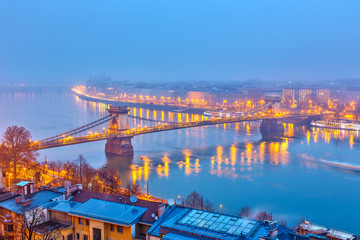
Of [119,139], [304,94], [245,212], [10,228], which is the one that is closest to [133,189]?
[245,212]

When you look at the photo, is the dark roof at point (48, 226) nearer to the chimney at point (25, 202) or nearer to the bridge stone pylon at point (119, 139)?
the chimney at point (25, 202)

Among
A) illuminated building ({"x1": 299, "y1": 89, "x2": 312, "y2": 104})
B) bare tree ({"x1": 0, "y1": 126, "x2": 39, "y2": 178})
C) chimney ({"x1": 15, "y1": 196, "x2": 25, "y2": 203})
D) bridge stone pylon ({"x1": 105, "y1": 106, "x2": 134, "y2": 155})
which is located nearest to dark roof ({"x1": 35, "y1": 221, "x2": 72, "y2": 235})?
chimney ({"x1": 15, "y1": 196, "x2": 25, "y2": 203})

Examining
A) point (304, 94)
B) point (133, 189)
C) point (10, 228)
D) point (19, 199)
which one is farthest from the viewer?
point (304, 94)

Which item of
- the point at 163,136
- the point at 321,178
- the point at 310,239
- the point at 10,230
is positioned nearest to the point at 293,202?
the point at 321,178

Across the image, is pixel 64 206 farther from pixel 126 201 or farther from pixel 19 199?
pixel 126 201

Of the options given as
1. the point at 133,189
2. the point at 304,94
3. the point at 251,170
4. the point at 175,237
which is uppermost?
the point at 304,94

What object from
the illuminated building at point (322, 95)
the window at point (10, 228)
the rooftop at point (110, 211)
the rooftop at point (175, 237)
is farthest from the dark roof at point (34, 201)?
the illuminated building at point (322, 95)

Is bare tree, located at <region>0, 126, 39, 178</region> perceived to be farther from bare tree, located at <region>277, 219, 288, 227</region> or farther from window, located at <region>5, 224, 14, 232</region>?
bare tree, located at <region>277, 219, 288, 227</region>
